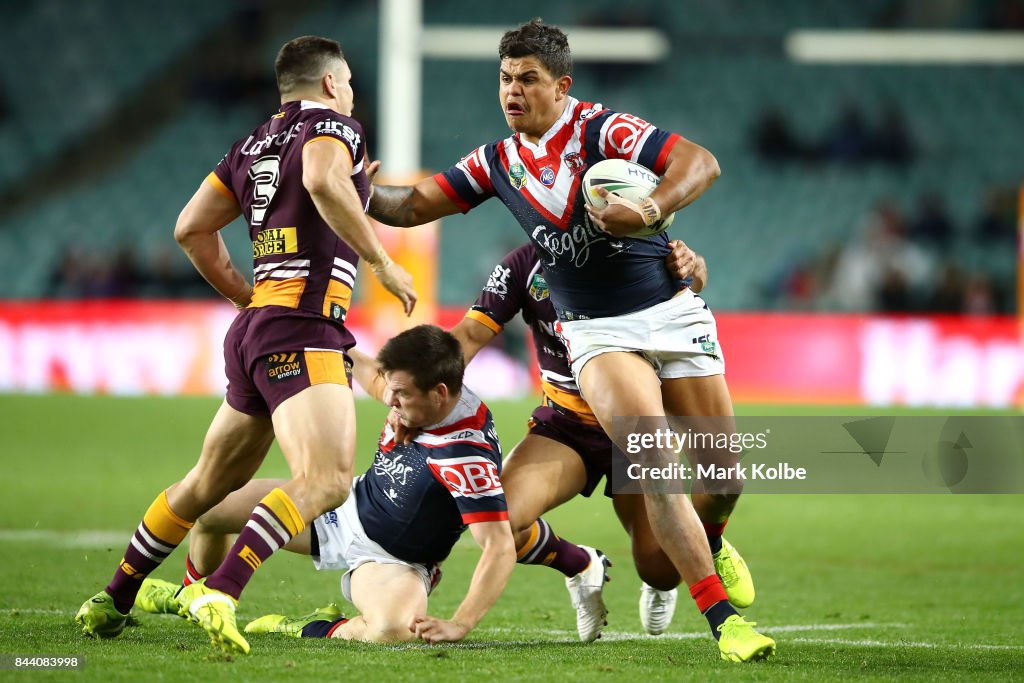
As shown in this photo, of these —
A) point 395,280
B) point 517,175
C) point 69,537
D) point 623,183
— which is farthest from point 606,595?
point 69,537

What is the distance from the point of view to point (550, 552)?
18.8ft

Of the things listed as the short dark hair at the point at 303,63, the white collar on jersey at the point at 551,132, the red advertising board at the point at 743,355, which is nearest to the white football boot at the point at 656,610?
the white collar on jersey at the point at 551,132

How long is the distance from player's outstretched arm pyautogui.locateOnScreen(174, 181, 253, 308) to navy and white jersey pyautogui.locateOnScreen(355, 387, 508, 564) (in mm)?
849

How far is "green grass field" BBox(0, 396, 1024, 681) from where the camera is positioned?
448 cm

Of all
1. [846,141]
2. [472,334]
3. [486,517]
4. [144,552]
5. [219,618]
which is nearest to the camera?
[219,618]

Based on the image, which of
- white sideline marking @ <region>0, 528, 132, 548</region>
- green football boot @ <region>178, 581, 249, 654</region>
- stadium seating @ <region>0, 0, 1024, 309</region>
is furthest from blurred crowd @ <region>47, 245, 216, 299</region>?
green football boot @ <region>178, 581, 249, 654</region>

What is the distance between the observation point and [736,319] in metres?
16.7

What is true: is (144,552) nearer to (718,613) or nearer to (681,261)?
(718,613)

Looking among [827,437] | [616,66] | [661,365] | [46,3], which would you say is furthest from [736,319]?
[46,3]

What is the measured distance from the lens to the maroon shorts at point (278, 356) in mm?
4883

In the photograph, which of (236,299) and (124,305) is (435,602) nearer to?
(236,299)

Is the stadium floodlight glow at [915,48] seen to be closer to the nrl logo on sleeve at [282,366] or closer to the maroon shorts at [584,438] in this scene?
the maroon shorts at [584,438]

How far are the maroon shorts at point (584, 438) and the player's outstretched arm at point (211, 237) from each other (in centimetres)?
142

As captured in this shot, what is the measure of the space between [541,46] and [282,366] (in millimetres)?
1623
